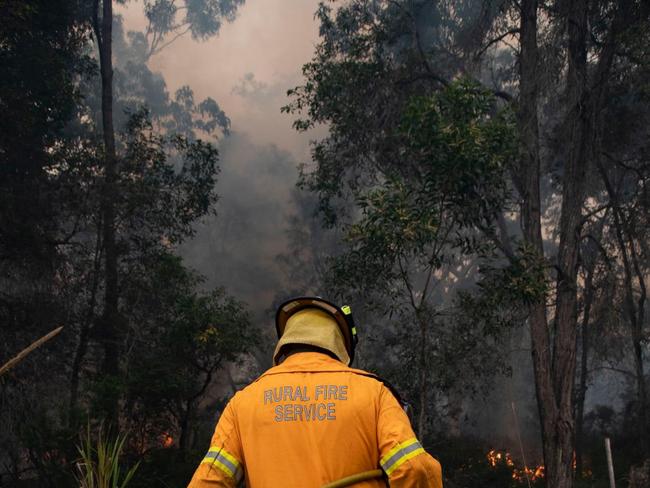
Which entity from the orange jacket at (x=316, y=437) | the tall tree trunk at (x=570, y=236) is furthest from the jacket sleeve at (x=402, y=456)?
the tall tree trunk at (x=570, y=236)

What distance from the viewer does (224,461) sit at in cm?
220

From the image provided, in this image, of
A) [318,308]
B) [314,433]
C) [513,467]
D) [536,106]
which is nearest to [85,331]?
[536,106]

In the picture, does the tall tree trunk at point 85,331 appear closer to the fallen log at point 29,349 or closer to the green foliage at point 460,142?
the green foliage at point 460,142

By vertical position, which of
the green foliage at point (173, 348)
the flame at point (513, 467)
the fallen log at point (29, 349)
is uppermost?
the green foliage at point (173, 348)

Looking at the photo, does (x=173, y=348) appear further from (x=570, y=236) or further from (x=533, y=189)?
(x=570, y=236)

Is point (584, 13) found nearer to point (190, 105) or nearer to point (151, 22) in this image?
point (190, 105)

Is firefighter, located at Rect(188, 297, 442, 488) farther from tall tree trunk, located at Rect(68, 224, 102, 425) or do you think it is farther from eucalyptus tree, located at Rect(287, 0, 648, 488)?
tall tree trunk, located at Rect(68, 224, 102, 425)

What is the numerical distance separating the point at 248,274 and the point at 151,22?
2038 cm

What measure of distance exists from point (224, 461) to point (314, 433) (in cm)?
31

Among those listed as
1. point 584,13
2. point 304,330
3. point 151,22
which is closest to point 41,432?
point 304,330

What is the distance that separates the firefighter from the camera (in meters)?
2.08

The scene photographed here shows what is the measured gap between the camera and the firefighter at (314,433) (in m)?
2.08

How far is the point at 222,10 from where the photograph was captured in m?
42.8

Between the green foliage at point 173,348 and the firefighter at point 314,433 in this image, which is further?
the green foliage at point 173,348
